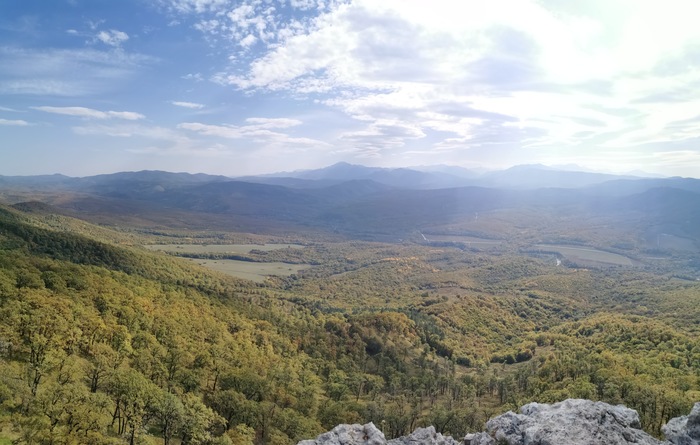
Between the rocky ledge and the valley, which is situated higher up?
the rocky ledge

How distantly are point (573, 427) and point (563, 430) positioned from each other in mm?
921

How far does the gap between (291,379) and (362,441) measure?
43.4 meters

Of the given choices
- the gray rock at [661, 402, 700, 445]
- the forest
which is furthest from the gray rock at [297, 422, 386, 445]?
the gray rock at [661, 402, 700, 445]

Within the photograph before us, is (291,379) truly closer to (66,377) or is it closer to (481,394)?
(66,377)

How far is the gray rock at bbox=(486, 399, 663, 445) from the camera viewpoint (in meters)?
32.5

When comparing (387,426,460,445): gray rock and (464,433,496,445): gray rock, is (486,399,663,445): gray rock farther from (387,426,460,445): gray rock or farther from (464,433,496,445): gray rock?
(387,426,460,445): gray rock

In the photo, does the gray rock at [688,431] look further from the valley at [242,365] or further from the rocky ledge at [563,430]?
the valley at [242,365]

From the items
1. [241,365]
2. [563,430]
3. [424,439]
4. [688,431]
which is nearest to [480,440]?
[424,439]

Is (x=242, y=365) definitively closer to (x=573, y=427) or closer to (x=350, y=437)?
(x=350, y=437)

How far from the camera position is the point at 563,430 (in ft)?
108

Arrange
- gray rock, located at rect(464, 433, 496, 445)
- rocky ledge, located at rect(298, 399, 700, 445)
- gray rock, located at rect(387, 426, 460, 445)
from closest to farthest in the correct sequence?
1. rocky ledge, located at rect(298, 399, 700, 445)
2. gray rock, located at rect(464, 433, 496, 445)
3. gray rock, located at rect(387, 426, 460, 445)

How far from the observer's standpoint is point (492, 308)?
636ft

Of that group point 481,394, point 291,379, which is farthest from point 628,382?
point 291,379

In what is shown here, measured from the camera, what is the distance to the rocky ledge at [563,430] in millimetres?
31641
